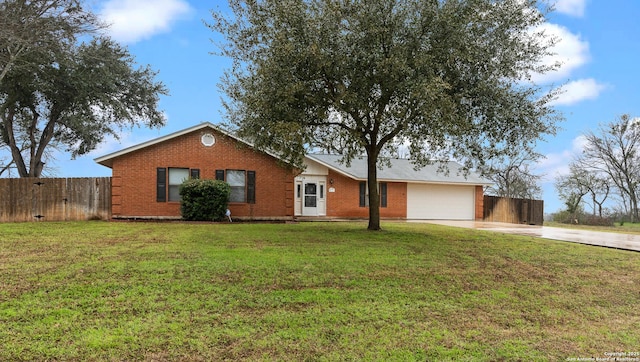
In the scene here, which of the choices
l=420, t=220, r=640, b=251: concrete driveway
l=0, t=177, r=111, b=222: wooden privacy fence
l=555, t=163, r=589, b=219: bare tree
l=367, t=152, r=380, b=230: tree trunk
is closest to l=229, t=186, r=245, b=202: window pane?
l=0, t=177, r=111, b=222: wooden privacy fence

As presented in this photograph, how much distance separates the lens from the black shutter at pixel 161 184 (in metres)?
16.7

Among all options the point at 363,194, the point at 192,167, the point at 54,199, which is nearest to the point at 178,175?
the point at 192,167

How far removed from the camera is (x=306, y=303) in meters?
5.18

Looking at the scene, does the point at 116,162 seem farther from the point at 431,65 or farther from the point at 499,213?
the point at 499,213

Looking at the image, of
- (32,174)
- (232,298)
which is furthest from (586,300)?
(32,174)

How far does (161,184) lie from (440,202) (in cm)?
1565

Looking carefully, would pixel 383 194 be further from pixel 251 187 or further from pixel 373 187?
pixel 373 187

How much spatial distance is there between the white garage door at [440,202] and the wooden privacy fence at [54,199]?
1563 cm

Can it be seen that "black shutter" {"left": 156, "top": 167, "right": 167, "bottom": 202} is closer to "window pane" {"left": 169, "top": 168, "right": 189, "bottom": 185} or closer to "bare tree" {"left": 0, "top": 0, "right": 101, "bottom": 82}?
"window pane" {"left": 169, "top": 168, "right": 189, "bottom": 185}

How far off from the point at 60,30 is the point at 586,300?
20.2 meters

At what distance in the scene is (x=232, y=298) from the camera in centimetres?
527

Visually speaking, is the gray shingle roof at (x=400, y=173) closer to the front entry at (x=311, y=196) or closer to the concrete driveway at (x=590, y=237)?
the front entry at (x=311, y=196)

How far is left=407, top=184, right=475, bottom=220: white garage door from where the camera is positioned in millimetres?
23781

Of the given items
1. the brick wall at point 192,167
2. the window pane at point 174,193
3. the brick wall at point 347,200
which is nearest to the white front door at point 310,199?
the brick wall at point 347,200
